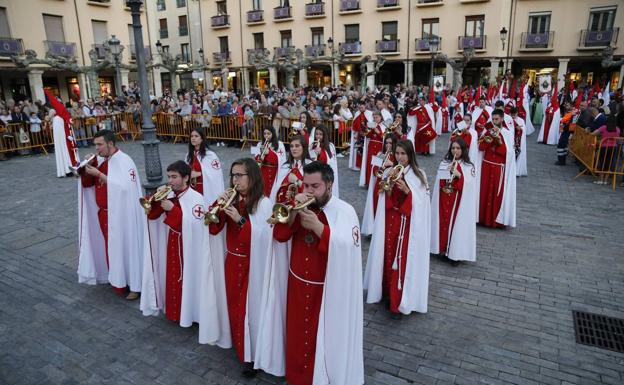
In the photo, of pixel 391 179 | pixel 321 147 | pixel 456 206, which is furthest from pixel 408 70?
pixel 391 179

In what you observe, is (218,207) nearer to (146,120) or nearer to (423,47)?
(146,120)

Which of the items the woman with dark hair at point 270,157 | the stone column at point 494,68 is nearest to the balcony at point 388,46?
the stone column at point 494,68

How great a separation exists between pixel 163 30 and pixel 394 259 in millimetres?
45171

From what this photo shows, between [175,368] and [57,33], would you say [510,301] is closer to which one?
[175,368]

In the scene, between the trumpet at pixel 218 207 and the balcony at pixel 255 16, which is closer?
the trumpet at pixel 218 207

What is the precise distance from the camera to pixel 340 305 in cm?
332

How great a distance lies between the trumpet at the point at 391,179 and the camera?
182 inches

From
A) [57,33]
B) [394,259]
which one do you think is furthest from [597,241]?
[57,33]

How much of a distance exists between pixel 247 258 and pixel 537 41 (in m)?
31.7

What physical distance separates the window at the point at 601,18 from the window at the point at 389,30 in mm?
12866

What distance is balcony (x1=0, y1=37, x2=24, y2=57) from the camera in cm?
2481

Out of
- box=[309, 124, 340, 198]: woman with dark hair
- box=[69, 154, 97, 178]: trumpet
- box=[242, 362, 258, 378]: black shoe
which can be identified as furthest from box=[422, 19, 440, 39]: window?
box=[242, 362, 258, 378]: black shoe

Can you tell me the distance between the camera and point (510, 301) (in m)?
5.23

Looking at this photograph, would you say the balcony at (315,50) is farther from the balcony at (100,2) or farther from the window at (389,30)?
the balcony at (100,2)
